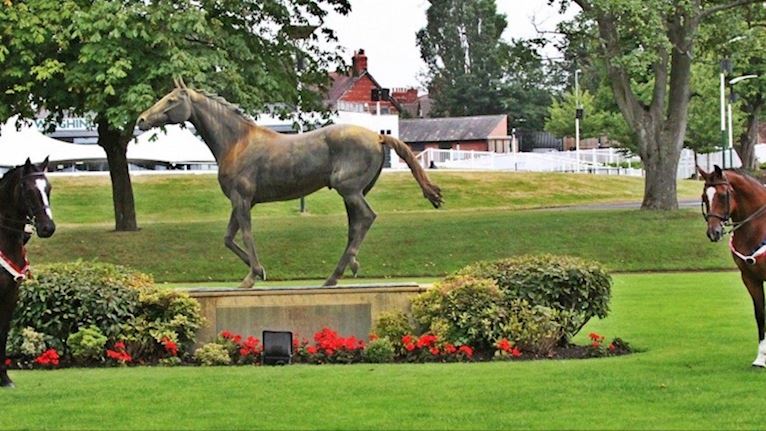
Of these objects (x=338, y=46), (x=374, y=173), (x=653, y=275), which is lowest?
(x=653, y=275)

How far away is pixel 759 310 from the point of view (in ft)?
50.3

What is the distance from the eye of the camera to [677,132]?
39719mm

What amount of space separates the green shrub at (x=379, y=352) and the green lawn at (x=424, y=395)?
566 mm

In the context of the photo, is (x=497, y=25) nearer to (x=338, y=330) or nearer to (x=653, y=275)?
(x=653, y=275)

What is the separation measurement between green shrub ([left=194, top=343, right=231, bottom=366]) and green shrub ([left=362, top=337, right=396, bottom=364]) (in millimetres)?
1765

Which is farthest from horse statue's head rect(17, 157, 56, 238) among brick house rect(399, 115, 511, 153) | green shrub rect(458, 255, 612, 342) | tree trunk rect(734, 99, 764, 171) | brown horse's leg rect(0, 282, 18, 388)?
brick house rect(399, 115, 511, 153)

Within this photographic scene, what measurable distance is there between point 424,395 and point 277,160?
18.5 feet

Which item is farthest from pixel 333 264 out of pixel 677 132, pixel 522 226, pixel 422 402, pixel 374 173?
pixel 422 402

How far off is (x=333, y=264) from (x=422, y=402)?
69.1 ft

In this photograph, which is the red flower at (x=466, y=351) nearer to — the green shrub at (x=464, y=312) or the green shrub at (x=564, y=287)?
the green shrub at (x=464, y=312)

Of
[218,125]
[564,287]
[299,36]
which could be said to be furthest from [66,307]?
[299,36]

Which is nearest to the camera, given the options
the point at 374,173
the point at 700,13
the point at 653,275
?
the point at 374,173

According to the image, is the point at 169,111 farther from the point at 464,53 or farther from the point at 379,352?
the point at 464,53

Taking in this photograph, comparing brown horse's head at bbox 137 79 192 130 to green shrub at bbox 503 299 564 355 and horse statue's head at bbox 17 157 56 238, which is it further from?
green shrub at bbox 503 299 564 355
